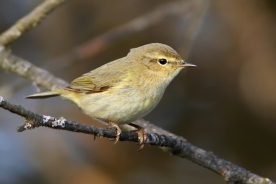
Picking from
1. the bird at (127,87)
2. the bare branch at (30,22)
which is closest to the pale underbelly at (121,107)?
the bird at (127,87)

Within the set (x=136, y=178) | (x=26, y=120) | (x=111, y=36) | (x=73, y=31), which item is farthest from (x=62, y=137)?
(x=26, y=120)

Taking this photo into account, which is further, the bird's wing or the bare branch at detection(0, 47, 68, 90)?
the bare branch at detection(0, 47, 68, 90)

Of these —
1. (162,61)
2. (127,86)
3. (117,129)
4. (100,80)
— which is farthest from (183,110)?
(117,129)

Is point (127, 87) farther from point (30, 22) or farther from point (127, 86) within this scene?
point (30, 22)

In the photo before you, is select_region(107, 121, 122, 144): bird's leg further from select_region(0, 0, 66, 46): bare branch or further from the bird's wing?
select_region(0, 0, 66, 46): bare branch

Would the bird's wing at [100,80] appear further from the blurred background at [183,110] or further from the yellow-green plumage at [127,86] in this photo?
the blurred background at [183,110]

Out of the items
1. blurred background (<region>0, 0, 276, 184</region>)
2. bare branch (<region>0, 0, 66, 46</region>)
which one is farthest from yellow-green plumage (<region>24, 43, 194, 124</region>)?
blurred background (<region>0, 0, 276, 184</region>)

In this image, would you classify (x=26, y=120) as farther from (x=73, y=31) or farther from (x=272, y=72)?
(x=73, y=31)
